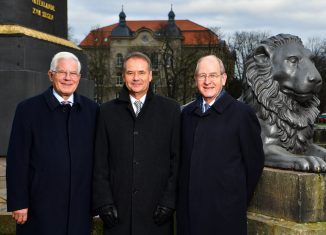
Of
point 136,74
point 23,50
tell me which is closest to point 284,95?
point 136,74

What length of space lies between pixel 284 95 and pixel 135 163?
1.42m

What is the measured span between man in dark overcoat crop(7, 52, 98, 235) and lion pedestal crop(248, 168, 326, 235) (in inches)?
55.8

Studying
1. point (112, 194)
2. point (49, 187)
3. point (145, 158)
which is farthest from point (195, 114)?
point (49, 187)

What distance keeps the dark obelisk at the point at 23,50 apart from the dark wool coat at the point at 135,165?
528cm

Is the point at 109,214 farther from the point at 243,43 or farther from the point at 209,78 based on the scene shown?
the point at 243,43

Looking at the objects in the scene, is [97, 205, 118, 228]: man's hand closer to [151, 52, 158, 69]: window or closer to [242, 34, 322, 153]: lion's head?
[242, 34, 322, 153]: lion's head

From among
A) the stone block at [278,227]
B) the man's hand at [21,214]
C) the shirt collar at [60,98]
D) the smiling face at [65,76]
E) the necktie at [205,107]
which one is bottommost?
the stone block at [278,227]

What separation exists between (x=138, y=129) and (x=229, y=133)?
2.22 ft

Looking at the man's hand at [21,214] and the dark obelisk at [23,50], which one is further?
the dark obelisk at [23,50]

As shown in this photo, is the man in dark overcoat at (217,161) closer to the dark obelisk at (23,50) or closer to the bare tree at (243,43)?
the dark obelisk at (23,50)

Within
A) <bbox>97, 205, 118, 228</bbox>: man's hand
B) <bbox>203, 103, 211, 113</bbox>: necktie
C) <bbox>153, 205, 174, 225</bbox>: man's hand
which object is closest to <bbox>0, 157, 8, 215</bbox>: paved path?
<bbox>97, 205, 118, 228</bbox>: man's hand

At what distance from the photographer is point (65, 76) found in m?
3.38

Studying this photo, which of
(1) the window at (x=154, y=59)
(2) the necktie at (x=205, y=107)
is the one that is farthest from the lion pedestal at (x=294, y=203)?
(1) the window at (x=154, y=59)

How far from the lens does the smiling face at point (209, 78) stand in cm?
324
